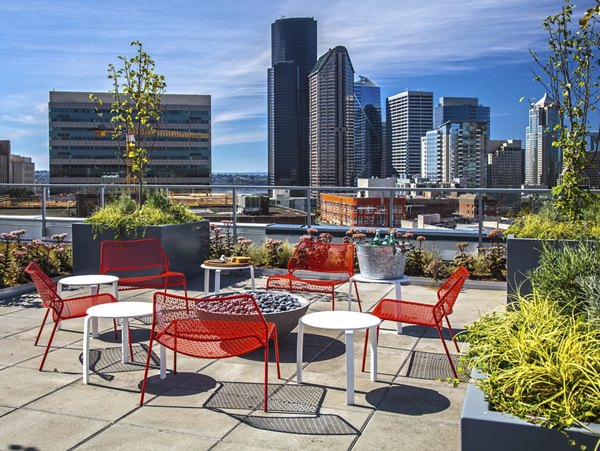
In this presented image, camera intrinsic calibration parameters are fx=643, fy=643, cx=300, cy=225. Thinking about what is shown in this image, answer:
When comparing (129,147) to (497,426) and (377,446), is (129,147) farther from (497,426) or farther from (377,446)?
(497,426)

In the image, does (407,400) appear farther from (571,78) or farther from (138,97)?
(138,97)

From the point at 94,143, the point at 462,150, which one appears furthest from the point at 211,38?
the point at 462,150

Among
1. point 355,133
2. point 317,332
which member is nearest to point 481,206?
point 317,332

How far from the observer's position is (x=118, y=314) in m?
4.36

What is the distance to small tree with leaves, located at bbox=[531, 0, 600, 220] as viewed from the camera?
6402 millimetres

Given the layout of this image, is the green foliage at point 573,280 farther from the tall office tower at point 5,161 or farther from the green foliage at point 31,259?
the tall office tower at point 5,161

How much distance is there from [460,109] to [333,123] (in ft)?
177

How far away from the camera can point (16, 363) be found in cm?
461

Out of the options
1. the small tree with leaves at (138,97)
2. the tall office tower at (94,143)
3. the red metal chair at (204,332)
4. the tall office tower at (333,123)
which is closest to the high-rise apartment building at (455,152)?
the tall office tower at (333,123)

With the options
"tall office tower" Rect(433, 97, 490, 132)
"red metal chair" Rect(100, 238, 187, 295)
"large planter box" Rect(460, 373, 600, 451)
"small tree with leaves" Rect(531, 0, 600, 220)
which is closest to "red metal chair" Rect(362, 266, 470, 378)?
"large planter box" Rect(460, 373, 600, 451)

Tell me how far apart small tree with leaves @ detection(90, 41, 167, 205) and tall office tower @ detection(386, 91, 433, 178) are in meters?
164

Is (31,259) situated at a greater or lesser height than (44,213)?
lesser

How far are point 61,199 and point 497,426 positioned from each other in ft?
33.9

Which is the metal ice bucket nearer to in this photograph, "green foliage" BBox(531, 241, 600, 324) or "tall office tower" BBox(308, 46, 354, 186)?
"green foliage" BBox(531, 241, 600, 324)
